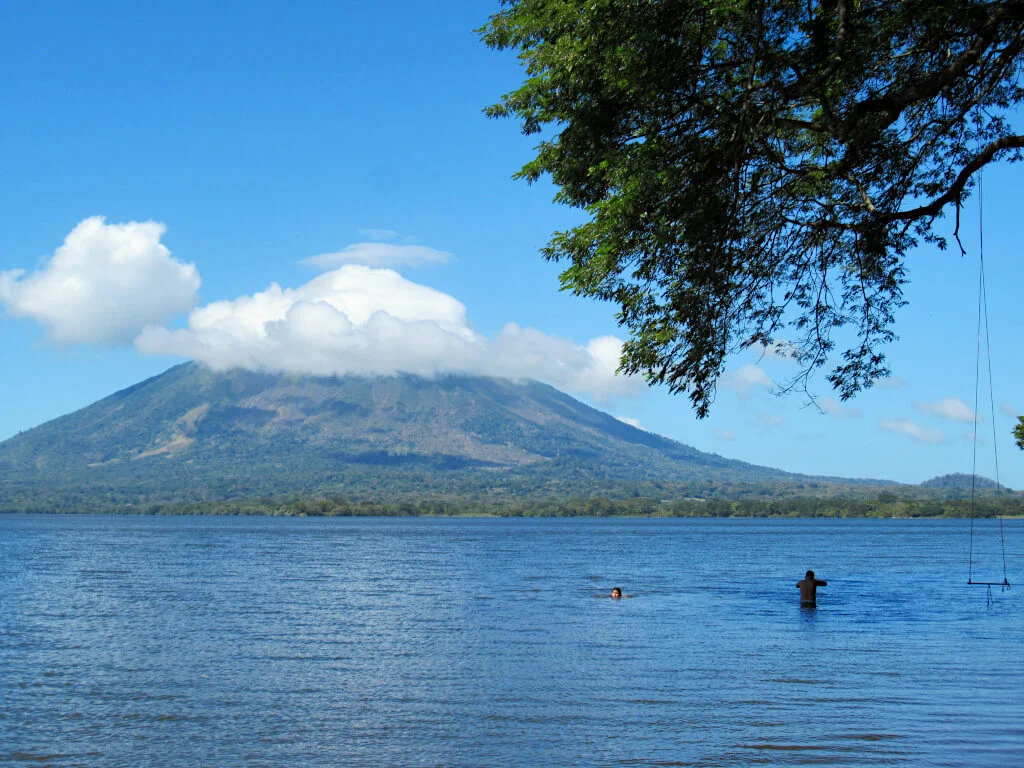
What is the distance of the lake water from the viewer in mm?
14172

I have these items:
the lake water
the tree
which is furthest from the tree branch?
the lake water

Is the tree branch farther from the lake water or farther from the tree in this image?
the lake water

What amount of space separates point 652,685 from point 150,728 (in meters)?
9.23

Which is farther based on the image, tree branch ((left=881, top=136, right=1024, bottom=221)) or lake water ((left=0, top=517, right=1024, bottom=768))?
lake water ((left=0, top=517, right=1024, bottom=768))

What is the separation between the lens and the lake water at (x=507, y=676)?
1417cm

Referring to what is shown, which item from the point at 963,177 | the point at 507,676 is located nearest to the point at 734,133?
the point at 963,177

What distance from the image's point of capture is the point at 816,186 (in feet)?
42.2

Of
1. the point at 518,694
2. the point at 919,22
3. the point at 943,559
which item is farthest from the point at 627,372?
the point at 943,559

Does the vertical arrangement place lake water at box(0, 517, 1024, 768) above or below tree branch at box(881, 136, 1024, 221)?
below

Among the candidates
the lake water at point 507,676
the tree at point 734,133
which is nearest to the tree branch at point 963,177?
the tree at point 734,133

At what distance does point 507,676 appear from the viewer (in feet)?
67.7

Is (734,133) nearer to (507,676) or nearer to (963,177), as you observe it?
(963,177)

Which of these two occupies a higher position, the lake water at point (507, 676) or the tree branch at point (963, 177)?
the tree branch at point (963, 177)

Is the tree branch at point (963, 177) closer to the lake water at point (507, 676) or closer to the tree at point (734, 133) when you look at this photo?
the tree at point (734, 133)
